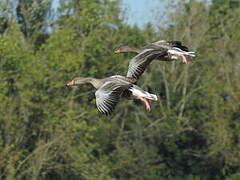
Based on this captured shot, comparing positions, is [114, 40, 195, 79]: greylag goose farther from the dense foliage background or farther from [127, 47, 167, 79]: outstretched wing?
the dense foliage background

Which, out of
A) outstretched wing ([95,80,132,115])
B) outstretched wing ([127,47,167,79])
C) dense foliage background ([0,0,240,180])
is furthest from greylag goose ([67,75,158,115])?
dense foliage background ([0,0,240,180])

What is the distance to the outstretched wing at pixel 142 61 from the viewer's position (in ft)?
71.2

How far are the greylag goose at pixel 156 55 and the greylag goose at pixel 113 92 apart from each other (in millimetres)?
625

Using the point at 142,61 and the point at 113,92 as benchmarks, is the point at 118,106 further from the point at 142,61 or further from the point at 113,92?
the point at 113,92

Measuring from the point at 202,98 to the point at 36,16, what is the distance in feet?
31.4

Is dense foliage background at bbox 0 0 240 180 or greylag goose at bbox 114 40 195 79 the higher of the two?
greylag goose at bbox 114 40 195 79

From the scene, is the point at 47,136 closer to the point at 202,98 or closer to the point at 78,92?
the point at 78,92

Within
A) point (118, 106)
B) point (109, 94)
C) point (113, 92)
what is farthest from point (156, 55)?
point (118, 106)

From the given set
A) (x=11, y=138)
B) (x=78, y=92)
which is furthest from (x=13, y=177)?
(x=78, y=92)

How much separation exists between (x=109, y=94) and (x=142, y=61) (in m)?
2.79

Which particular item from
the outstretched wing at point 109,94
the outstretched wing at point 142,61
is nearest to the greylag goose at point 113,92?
the outstretched wing at point 109,94

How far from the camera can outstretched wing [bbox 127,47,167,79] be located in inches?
854

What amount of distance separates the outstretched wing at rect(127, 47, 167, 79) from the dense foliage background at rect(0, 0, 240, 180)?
17200mm

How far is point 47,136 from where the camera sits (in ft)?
136
